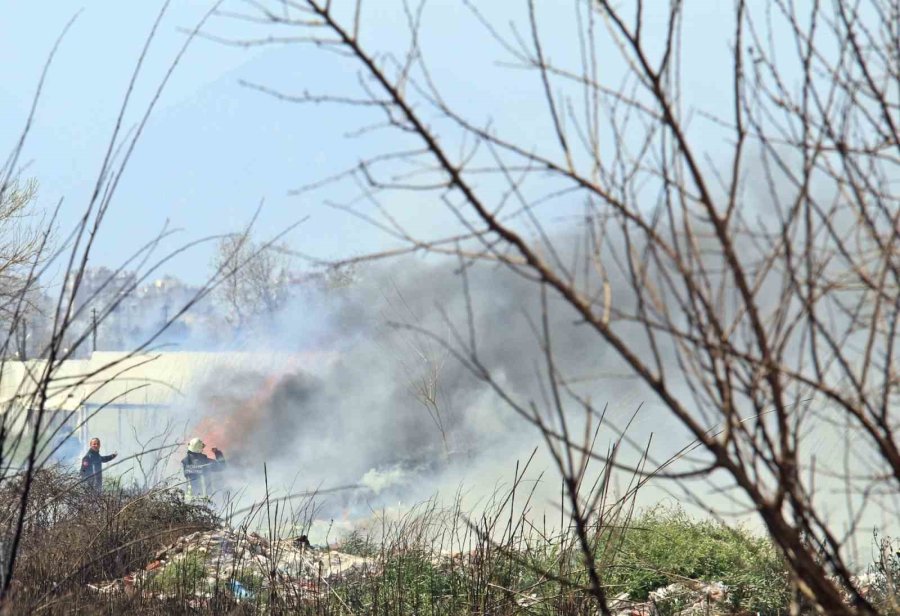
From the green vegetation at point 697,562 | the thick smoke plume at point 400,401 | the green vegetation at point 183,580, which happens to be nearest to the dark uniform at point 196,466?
the thick smoke plume at point 400,401

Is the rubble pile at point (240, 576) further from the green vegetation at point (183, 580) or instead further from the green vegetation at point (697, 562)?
the green vegetation at point (697, 562)

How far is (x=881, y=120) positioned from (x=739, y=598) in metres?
4.01

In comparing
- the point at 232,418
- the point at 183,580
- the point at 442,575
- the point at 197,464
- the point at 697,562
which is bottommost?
the point at 183,580

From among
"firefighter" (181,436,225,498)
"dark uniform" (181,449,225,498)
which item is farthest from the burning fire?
"dark uniform" (181,449,225,498)

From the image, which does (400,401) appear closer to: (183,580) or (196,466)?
(196,466)

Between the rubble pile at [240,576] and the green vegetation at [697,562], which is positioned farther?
the green vegetation at [697,562]

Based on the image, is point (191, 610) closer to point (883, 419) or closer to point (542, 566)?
point (542, 566)

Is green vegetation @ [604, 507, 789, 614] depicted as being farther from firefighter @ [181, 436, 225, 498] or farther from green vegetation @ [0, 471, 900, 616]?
firefighter @ [181, 436, 225, 498]

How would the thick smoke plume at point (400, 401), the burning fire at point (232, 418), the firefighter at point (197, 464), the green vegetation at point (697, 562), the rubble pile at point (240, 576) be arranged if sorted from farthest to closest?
the burning fire at point (232, 418)
the thick smoke plume at point (400, 401)
the firefighter at point (197, 464)
the green vegetation at point (697, 562)
the rubble pile at point (240, 576)

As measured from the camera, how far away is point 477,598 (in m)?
4.17

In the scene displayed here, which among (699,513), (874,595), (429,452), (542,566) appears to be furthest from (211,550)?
(429,452)

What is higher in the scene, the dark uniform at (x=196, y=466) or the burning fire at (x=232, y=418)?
the burning fire at (x=232, y=418)

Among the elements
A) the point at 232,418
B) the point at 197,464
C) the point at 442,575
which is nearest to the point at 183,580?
the point at 442,575

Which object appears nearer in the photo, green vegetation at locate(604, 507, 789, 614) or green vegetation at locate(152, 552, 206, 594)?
green vegetation at locate(152, 552, 206, 594)
